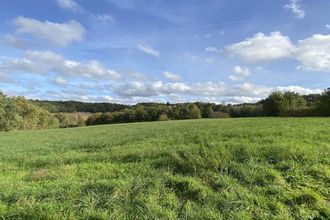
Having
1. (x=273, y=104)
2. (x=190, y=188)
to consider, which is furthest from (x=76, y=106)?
(x=190, y=188)

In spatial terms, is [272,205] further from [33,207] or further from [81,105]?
[81,105]

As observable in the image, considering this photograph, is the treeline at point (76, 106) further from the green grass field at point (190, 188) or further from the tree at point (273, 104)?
the green grass field at point (190, 188)

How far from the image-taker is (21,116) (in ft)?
287

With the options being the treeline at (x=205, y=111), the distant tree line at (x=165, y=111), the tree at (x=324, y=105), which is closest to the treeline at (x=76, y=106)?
the distant tree line at (x=165, y=111)

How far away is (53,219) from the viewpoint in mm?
6125

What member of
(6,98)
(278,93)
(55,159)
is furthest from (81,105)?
(55,159)

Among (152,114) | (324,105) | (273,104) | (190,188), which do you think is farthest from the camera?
(152,114)

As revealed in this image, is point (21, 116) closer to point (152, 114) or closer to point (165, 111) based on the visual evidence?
point (152, 114)

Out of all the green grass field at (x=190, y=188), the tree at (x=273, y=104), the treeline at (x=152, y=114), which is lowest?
the treeline at (x=152, y=114)

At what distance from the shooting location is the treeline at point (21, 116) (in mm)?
69062

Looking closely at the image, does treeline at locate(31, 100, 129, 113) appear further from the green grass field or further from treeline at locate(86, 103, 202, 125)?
the green grass field

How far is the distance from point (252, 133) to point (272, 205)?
9.75 metres

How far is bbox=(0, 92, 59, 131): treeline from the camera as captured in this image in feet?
227

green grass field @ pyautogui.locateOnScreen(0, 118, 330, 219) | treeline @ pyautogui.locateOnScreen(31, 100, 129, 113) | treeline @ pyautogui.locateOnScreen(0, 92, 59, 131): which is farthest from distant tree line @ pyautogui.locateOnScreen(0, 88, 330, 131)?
green grass field @ pyautogui.locateOnScreen(0, 118, 330, 219)
